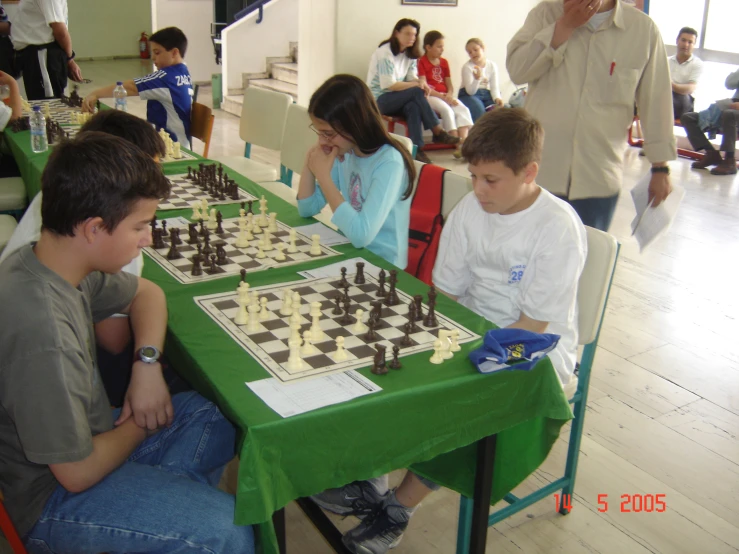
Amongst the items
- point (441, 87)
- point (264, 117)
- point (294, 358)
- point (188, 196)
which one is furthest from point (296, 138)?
point (441, 87)

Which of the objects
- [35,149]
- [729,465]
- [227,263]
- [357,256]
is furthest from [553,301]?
[35,149]

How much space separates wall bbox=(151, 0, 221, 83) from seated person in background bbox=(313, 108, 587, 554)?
10186 mm

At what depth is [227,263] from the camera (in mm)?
2059

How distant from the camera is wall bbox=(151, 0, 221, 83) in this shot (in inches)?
431

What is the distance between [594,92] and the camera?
107 inches

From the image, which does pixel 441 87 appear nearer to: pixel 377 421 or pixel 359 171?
pixel 359 171

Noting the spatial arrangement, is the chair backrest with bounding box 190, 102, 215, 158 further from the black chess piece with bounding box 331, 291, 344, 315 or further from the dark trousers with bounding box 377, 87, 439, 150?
the dark trousers with bounding box 377, 87, 439, 150

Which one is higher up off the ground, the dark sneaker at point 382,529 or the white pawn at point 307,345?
the white pawn at point 307,345

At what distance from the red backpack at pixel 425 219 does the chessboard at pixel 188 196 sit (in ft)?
2.28

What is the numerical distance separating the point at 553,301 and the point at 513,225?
9.9 inches

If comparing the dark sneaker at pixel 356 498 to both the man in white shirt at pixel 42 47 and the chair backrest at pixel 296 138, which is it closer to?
the chair backrest at pixel 296 138

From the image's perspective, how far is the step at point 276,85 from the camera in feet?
28.7

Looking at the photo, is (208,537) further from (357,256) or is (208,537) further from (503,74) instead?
(503,74)

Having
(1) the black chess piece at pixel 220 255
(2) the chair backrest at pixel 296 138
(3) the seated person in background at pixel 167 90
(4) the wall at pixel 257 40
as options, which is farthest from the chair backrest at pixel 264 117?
(4) the wall at pixel 257 40
